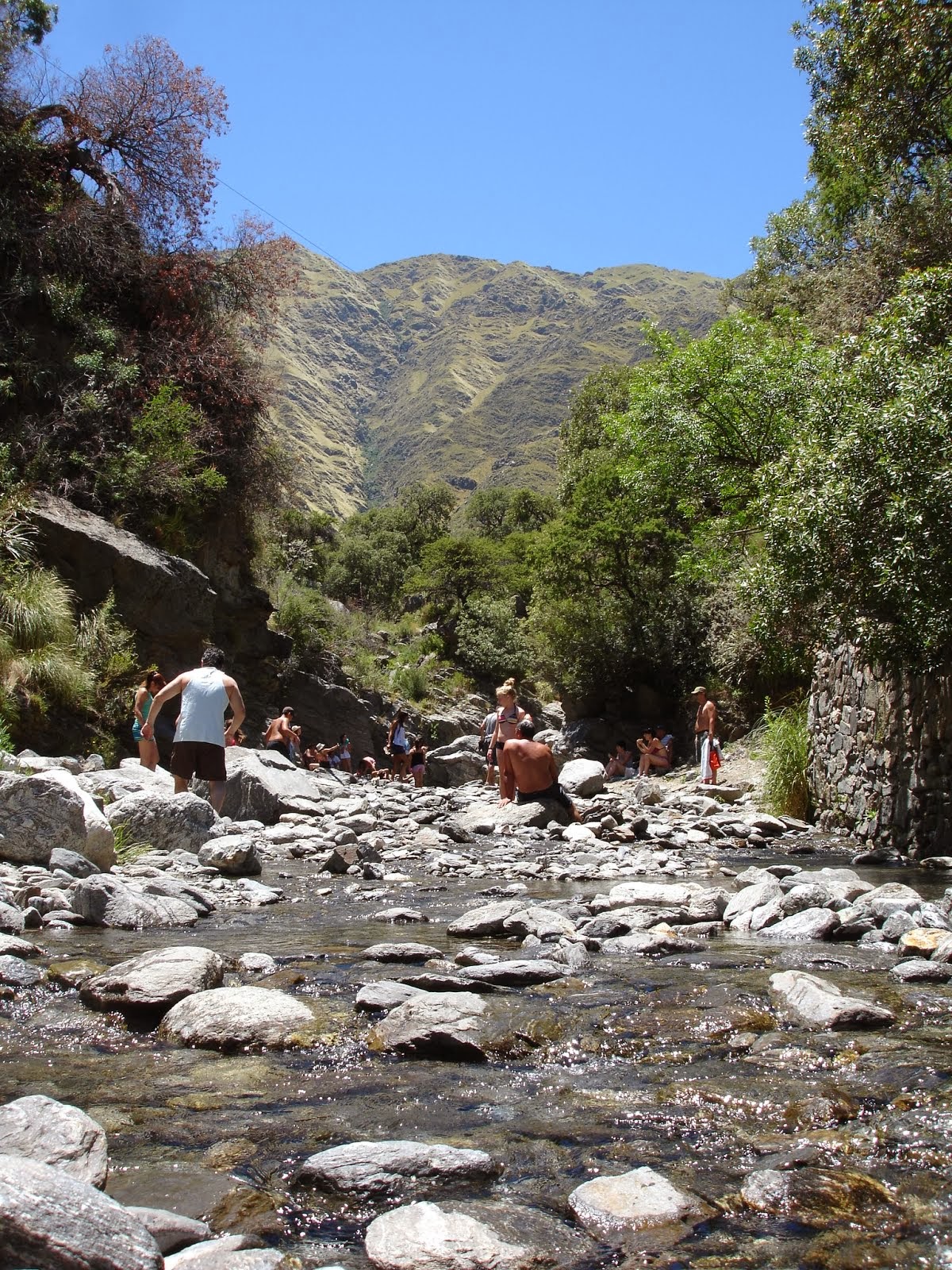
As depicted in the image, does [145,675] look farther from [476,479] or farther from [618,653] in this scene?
[476,479]

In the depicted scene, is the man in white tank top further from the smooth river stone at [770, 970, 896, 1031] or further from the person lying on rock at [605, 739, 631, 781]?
the person lying on rock at [605, 739, 631, 781]

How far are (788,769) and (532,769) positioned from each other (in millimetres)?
4092

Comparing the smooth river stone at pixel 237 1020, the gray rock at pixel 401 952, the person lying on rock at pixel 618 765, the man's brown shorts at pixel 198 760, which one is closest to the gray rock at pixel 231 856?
the man's brown shorts at pixel 198 760

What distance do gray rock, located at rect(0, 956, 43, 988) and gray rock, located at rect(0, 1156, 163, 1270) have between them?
8.07 feet

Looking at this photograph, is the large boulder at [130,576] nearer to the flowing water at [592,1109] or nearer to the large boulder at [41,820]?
the large boulder at [41,820]

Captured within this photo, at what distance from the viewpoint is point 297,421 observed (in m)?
172

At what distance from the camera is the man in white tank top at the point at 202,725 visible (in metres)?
9.38

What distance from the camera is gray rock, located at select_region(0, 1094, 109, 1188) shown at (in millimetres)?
2381

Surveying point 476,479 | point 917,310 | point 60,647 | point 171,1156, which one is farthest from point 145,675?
point 476,479

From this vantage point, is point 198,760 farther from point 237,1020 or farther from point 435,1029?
point 435,1029

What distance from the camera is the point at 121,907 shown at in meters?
5.60

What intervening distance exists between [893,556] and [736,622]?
42.3 feet

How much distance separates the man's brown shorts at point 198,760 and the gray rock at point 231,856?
1450 millimetres

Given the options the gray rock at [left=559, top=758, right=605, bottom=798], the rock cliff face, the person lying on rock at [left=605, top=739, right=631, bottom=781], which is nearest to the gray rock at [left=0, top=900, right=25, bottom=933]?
the rock cliff face
